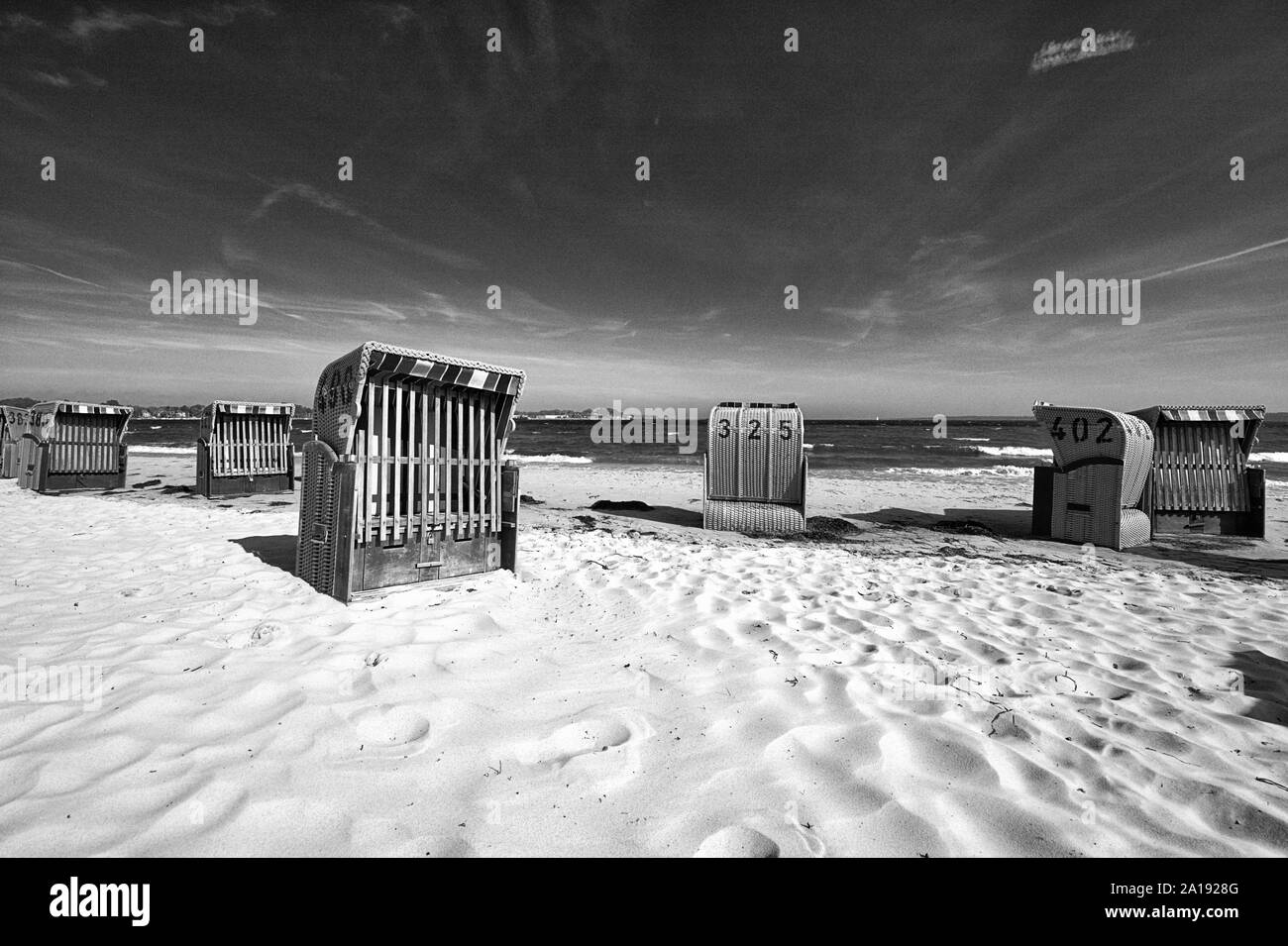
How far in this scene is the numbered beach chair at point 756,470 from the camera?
9.91m

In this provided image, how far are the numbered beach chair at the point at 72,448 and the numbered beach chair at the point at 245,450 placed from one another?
297 centimetres

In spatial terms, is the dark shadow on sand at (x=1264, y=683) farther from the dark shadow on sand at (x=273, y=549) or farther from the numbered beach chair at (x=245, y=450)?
the numbered beach chair at (x=245, y=450)

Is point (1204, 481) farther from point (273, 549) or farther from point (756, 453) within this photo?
point (273, 549)

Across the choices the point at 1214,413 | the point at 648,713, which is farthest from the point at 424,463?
the point at 1214,413

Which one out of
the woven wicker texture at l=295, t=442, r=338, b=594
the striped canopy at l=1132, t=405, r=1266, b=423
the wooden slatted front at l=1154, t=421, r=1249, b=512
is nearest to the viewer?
the woven wicker texture at l=295, t=442, r=338, b=594

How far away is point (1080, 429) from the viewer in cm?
897

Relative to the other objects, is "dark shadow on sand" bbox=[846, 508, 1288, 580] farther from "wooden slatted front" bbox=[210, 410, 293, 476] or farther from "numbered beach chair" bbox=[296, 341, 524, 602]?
"wooden slatted front" bbox=[210, 410, 293, 476]

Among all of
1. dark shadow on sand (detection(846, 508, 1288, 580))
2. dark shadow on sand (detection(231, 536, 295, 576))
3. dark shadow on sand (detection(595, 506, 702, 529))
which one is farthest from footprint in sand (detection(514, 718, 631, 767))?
dark shadow on sand (detection(846, 508, 1288, 580))

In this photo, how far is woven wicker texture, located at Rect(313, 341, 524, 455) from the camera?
5.05 meters

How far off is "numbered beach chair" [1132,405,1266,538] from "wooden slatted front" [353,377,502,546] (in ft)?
38.0

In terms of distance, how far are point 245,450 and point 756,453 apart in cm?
1294
